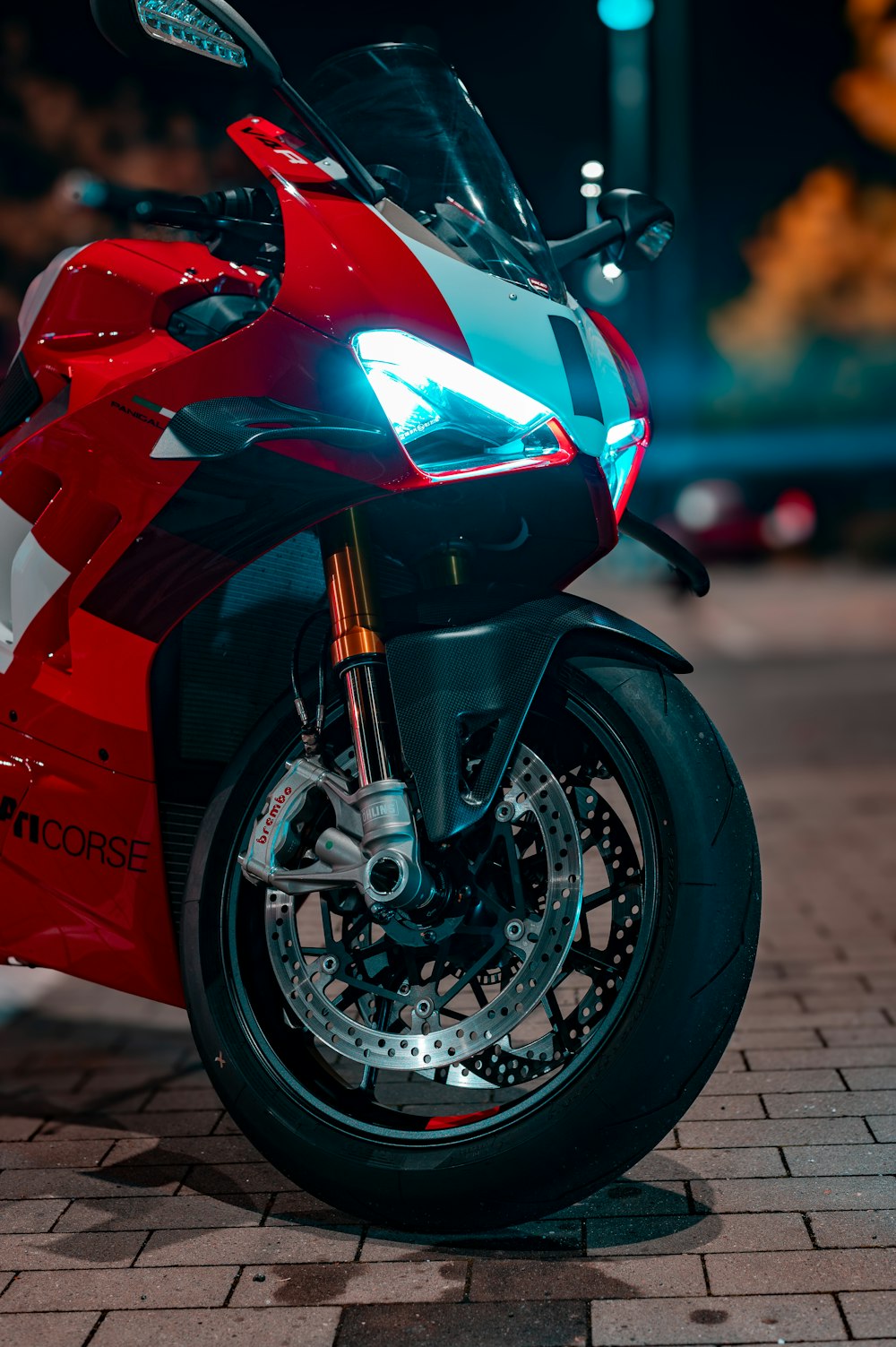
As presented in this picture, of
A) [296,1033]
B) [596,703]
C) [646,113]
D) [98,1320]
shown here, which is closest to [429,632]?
[596,703]

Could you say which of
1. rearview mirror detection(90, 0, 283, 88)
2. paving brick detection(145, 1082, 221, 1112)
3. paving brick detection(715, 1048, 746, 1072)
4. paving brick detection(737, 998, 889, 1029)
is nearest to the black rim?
paving brick detection(145, 1082, 221, 1112)

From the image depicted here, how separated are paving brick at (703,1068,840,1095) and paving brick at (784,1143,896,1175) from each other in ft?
1.15

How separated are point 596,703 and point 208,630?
2.36 feet

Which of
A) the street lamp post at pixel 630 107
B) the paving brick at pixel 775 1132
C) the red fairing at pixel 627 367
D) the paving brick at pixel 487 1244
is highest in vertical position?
the street lamp post at pixel 630 107

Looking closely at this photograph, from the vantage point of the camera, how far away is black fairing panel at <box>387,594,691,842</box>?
7.90 feet

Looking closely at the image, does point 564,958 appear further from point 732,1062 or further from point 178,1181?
point 732,1062

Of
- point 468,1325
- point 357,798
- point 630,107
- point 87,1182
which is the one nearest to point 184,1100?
point 87,1182

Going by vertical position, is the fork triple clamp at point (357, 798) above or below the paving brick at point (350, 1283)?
above

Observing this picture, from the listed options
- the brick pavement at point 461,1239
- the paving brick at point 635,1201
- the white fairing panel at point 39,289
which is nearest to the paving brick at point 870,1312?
the brick pavement at point 461,1239

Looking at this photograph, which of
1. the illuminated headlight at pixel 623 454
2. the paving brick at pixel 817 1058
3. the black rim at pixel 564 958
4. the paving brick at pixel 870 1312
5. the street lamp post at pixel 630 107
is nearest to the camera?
the paving brick at pixel 870 1312

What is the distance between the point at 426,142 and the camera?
108 inches

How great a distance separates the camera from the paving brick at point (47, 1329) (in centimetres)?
221

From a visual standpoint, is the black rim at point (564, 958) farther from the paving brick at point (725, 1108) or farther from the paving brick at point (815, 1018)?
the paving brick at point (815, 1018)

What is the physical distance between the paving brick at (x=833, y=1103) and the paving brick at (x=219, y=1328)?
3.78ft
